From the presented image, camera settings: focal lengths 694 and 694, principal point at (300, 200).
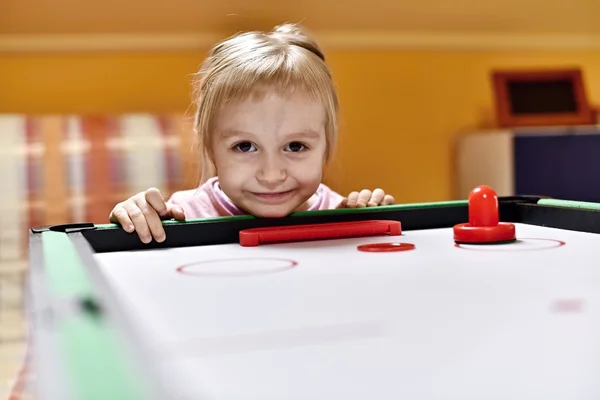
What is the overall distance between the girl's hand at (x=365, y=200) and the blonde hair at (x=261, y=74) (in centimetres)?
9

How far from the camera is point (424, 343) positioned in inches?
16.0

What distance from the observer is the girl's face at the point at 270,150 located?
1004 millimetres

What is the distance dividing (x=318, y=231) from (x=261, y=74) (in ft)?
0.91

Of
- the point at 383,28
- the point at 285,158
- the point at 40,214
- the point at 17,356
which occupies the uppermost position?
the point at 383,28

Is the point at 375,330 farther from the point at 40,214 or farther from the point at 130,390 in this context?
the point at 40,214

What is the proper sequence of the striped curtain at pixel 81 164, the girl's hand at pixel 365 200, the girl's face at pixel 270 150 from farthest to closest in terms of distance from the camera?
the striped curtain at pixel 81 164 → the girl's hand at pixel 365 200 → the girl's face at pixel 270 150

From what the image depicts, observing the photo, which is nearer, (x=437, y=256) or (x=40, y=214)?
(x=437, y=256)

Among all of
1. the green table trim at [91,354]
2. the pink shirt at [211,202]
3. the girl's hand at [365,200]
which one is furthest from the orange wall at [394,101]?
the green table trim at [91,354]

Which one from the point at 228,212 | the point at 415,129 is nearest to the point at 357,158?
the point at 415,129

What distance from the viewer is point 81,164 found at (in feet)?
6.59

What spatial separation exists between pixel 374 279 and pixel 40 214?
1567 millimetres

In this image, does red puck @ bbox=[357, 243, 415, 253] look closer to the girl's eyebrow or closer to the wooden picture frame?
the girl's eyebrow

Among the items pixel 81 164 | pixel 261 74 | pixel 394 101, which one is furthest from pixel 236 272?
pixel 394 101

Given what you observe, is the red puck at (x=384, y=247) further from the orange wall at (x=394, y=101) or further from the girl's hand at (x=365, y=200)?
the orange wall at (x=394, y=101)
